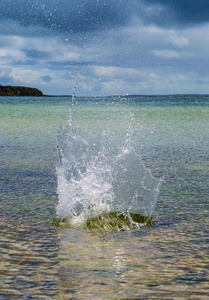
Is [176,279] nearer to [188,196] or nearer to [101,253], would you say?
[101,253]

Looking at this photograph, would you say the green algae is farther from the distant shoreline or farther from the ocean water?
the distant shoreline

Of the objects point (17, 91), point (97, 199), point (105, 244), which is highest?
point (17, 91)

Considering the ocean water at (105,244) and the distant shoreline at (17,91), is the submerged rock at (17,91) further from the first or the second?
the ocean water at (105,244)

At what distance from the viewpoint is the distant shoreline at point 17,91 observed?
559 feet

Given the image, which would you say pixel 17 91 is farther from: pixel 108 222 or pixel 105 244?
pixel 105 244

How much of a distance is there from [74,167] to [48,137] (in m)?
12.8

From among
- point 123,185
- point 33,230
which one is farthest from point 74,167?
point 33,230

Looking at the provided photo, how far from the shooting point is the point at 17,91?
179 metres

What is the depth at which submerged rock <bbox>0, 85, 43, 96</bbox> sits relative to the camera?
170 metres

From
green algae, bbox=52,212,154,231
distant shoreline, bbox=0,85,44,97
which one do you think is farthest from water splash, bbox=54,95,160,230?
distant shoreline, bbox=0,85,44,97

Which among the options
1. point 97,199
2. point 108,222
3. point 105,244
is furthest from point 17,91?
point 105,244

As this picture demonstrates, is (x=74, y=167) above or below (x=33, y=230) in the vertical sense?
above

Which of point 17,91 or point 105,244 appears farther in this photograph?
point 17,91

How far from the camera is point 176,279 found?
4.57m
